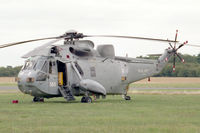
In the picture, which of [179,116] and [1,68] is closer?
[179,116]

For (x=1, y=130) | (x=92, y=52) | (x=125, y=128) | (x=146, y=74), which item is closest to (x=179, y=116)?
(x=125, y=128)

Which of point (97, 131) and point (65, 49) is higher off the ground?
point (65, 49)

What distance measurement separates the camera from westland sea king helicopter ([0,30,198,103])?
98.4 ft

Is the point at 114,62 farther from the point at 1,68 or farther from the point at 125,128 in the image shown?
the point at 1,68

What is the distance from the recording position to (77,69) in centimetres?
3238

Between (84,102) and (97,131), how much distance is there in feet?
52.7

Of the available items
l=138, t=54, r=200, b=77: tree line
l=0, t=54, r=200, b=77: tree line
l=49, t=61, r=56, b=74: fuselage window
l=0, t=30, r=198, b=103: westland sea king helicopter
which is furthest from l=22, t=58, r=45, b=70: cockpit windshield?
l=138, t=54, r=200, b=77: tree line

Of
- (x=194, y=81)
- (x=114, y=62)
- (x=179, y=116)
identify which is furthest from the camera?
(x=194, y=81)

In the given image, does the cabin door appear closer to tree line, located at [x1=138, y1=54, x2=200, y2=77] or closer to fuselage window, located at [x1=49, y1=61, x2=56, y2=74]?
fuselage window, located at [x1=49, y1=61, x2=56, y2=74]

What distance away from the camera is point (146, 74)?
37969mm

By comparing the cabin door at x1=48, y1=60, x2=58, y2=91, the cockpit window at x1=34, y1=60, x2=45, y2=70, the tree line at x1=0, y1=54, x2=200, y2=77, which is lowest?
the tree line at x1=0, y1=54, x2=200, y2=77

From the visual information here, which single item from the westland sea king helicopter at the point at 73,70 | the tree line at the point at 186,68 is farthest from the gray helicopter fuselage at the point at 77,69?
the tree line at the point at 186,68

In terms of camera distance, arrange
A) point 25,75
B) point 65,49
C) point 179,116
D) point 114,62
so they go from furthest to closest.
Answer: point 114,62, point 65,49, point 25,75, point 179,116

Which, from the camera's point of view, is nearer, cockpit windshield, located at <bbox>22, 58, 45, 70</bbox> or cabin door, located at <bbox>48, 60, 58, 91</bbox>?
cockpit windshield, located at <bbox>22, 58, 45, 70</bbox>
